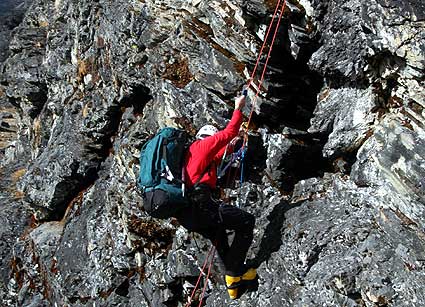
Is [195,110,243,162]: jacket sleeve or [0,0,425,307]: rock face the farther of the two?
[195,110,243,162]: jacket sleeve

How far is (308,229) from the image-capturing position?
1220 cm

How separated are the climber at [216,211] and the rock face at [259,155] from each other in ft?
2.50

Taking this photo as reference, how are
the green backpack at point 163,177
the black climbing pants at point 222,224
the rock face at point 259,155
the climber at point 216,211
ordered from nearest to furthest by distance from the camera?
the rock face at point 259,155, the green backpack at point 163,177, the climber at point 216,211, the black climbing pants at point 222,224

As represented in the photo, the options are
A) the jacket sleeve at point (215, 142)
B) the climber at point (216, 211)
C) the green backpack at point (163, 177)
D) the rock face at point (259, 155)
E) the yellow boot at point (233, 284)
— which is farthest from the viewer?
the yellow boot at point (233, 284)

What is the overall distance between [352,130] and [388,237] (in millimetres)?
2646

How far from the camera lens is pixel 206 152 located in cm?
1146

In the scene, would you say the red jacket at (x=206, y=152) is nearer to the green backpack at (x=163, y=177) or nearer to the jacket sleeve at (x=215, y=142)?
the jacket sleeve at (x=215, y=142)

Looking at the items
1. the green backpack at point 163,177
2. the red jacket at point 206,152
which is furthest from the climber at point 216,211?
the green backpack at point 163,177

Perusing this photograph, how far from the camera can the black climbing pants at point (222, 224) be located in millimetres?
11742

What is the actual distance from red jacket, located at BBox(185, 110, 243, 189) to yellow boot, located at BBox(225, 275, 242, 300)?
7.85 feet

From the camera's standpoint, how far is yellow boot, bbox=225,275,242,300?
41.3 ft

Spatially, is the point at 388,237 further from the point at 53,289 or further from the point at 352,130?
the point at 53,289

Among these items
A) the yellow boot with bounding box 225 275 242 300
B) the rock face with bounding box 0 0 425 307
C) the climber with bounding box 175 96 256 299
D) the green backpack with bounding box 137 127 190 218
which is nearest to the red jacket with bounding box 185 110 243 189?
the climber with bounding box 175 96 256 299

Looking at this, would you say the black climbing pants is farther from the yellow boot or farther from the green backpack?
the green backpack
